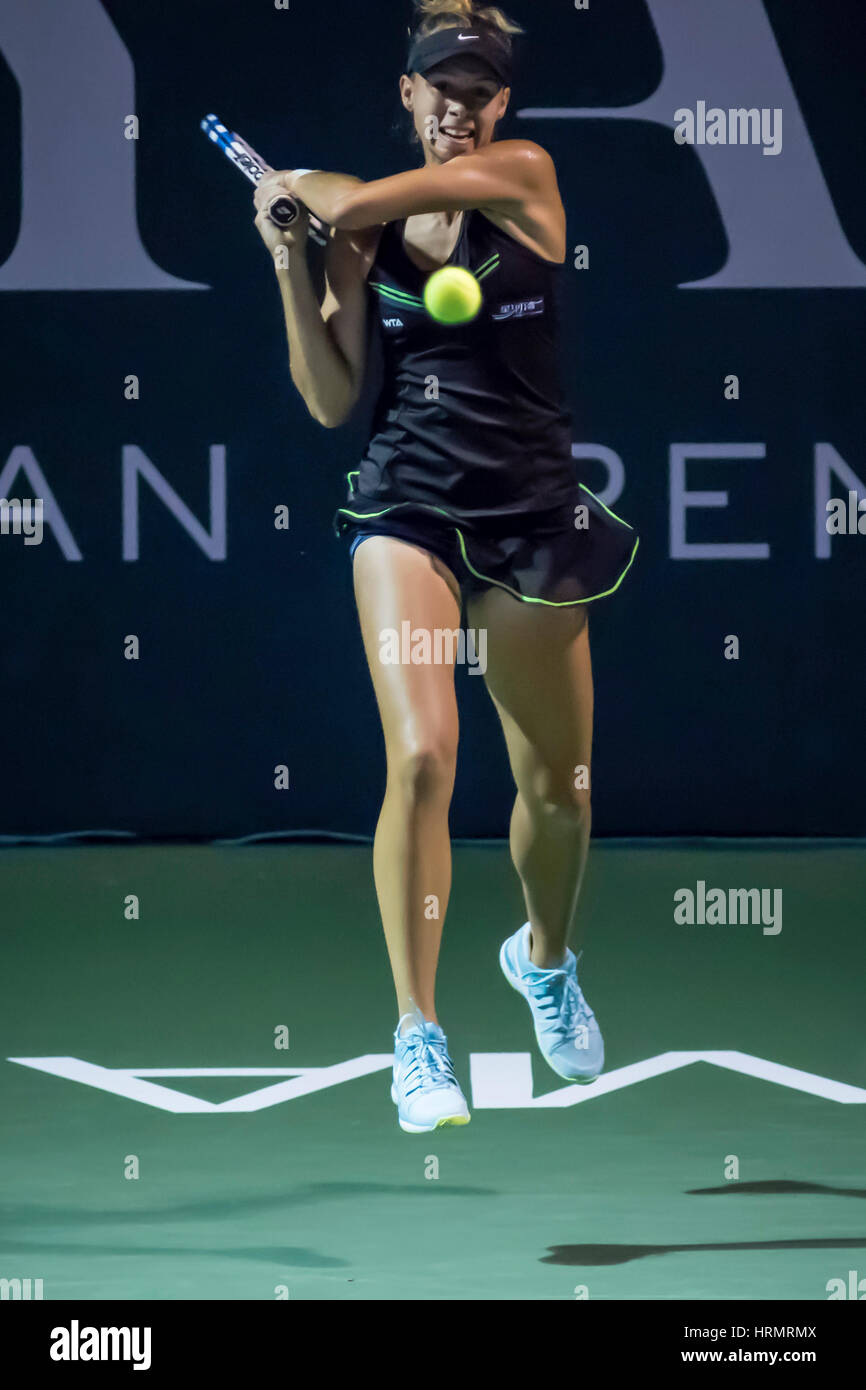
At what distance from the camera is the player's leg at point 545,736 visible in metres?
3.94

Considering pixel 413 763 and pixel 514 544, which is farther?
pixel 514 544

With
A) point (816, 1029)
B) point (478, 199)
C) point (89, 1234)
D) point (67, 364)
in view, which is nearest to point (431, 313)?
point (478, 199)

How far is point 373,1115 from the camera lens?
4531mm

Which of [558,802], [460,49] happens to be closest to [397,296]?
[460,49]

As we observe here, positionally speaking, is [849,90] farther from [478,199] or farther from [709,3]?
[478,199]

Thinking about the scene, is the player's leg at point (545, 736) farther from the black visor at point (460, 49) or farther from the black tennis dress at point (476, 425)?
the black visor at point (460, 49)

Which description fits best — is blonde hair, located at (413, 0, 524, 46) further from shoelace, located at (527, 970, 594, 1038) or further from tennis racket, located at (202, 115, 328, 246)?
shoelace, located at (527, 970, 594, 1038)

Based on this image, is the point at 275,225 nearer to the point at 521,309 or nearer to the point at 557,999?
the point at 521,309

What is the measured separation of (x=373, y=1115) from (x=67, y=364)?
4183mm

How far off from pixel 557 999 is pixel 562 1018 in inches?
1.7

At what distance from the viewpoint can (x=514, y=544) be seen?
3.89m

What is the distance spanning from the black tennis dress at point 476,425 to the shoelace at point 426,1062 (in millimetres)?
804

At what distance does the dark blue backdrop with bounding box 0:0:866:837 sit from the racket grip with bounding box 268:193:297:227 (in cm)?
415

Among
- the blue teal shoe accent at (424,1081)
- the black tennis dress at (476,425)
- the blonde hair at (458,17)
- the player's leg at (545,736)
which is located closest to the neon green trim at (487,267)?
the black tennis dress at (476,425)
